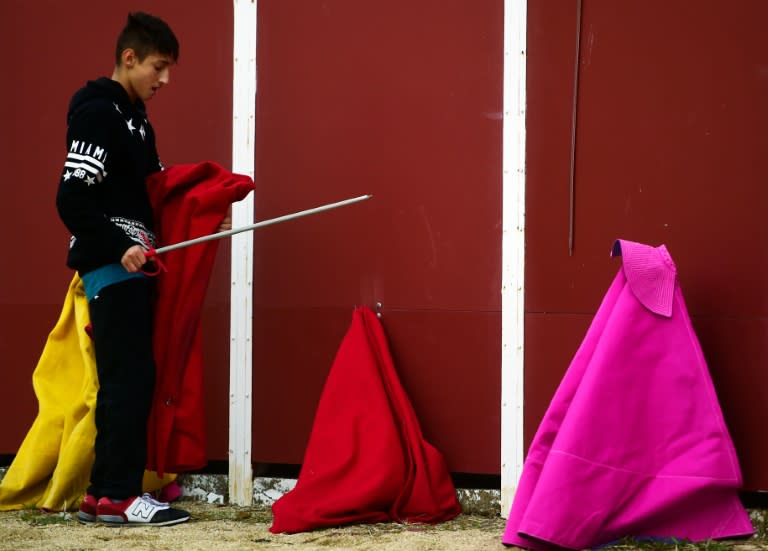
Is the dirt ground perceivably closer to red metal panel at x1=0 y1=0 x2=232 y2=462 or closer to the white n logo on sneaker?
the white n logo on sneaker

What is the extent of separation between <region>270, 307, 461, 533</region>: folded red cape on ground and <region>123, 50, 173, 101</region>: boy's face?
0.94 metres

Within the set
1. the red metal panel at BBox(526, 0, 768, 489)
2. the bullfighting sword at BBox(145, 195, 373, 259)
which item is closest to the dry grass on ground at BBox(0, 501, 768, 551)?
the red metal panel at BBox(526, 0, 768, 489)

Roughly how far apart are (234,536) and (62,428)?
85cm

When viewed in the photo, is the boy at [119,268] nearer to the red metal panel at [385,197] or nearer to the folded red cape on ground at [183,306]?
the folded red cape on ground at [183,306]

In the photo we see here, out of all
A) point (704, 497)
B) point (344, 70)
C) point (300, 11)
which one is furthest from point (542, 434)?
point (300, 11)

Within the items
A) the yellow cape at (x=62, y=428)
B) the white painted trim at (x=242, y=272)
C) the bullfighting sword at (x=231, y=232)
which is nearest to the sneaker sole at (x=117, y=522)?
the yellow cape at (x=62, y=428)

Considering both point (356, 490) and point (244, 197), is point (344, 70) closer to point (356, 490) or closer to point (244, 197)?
point (244, 197)

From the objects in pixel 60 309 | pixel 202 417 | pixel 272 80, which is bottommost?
pixel 202 417

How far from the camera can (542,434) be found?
2998 millimetres

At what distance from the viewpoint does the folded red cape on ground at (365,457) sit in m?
3.28

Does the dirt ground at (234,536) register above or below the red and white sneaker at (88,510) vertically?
below

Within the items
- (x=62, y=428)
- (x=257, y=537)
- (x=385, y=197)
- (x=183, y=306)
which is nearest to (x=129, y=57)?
(x=183, y=306)

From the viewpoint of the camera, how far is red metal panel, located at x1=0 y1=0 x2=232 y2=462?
3.87 meters

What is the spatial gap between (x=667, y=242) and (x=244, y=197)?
4.33 feet
